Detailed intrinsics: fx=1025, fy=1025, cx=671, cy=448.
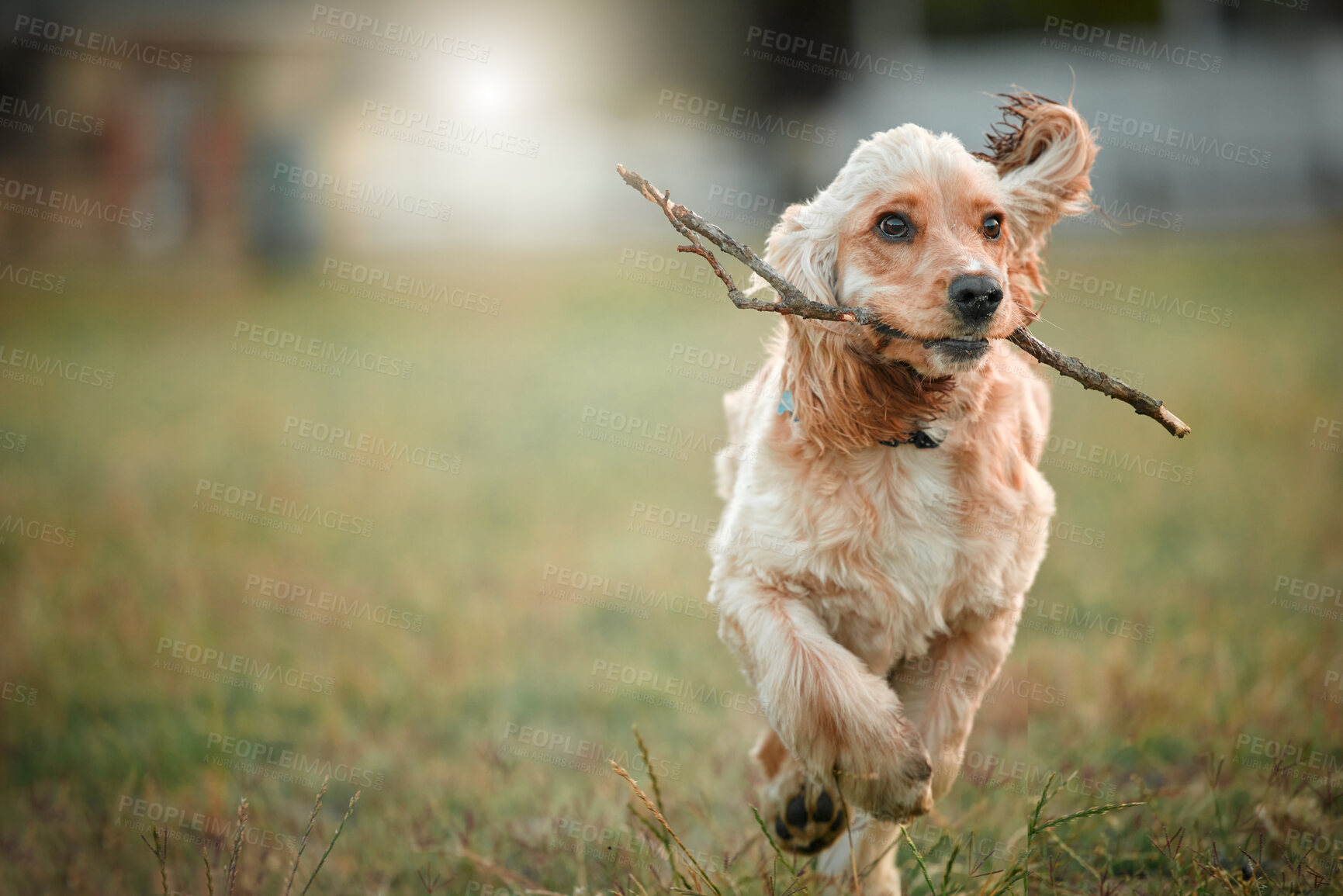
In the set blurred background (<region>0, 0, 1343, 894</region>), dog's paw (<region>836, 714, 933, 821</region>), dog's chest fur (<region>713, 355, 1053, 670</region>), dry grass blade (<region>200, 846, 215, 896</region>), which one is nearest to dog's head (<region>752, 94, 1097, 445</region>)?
dog's chest fur (<region>713, 355, 1053, 670</region>)

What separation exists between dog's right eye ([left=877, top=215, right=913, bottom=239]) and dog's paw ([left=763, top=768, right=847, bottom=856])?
1.58 meters

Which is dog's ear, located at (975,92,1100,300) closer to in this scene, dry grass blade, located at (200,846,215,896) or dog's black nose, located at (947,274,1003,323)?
dog's black nose, located at (947,274,1003,323)

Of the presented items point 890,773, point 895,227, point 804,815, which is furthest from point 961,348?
point 804,815

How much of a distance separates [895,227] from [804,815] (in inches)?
69.4

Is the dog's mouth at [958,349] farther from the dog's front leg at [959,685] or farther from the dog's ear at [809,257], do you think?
the dog's front leg at [959,685]

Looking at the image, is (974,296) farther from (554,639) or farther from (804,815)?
(554,639)

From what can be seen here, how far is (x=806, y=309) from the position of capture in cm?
265

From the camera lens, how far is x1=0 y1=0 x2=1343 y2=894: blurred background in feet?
12.0

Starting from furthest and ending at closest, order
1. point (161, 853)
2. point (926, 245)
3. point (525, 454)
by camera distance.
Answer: point (525, 454), point (926, 245), point (161, 853)

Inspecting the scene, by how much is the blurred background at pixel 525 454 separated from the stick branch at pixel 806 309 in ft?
1.53

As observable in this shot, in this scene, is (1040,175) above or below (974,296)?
above

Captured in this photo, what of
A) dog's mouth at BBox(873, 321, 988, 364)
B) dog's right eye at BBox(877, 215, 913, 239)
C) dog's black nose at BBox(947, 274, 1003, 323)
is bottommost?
dog's mouth at BBox(873, 321, 988, 364)

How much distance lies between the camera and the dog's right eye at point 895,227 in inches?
112

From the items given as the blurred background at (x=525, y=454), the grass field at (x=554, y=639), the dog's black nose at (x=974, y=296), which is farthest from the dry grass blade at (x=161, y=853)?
the dog's black nose at (x=974, y=296)
